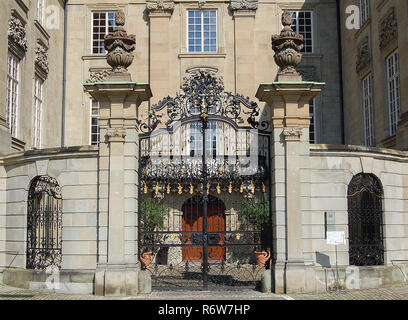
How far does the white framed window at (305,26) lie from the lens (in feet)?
79.7

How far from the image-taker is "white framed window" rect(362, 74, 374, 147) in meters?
19.8

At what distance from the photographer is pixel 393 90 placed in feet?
58.1

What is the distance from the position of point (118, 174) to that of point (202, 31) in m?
13.6

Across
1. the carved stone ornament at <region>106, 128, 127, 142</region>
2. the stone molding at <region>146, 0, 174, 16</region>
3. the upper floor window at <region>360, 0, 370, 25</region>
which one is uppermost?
the stone molding at <region>146, 0, 174, 16</region>

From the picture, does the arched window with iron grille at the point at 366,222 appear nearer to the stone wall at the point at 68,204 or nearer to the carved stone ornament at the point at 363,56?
the stone wall at the point at 68,204

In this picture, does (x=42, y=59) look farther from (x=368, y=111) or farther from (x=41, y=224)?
(x=368, y=111)

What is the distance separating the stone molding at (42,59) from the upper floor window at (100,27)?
140 inches

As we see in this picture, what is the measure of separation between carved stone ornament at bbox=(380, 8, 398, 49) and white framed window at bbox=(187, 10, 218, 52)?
7897mm

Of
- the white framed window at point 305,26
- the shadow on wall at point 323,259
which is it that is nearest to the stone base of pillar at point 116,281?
the shadow on wall at point 323,259

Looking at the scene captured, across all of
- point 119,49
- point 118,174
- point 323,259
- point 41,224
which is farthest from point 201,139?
point 323,259

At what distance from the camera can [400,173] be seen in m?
13.5

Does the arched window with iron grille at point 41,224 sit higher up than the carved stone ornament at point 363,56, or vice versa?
the carved stone ornament at point 363,56

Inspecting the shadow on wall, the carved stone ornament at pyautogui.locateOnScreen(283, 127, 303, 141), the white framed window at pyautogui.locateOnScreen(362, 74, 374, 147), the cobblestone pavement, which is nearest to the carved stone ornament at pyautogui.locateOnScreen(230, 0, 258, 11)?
the white framed window at pyautogui.locateOnScreen(362, 74, 374, 147)

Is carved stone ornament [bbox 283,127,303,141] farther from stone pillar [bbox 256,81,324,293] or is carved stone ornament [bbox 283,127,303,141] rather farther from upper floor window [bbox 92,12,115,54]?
upper floor window [bbox 92,12,115,54]
